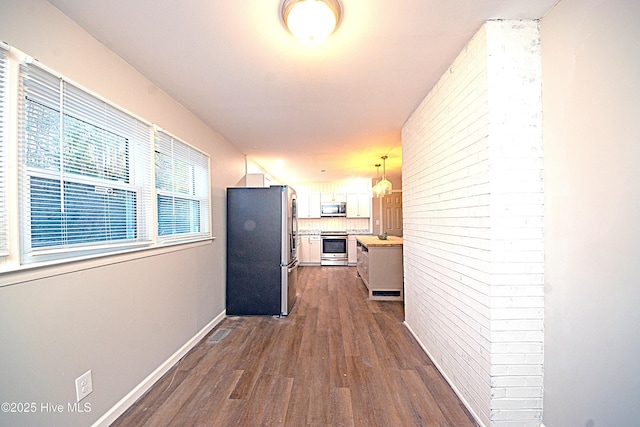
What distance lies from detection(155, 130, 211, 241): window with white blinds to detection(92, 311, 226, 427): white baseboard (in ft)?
3.47

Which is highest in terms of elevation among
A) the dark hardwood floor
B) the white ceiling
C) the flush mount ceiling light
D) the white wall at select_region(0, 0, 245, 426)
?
the white ceiling

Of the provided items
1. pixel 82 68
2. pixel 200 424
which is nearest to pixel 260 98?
pixel 82 68

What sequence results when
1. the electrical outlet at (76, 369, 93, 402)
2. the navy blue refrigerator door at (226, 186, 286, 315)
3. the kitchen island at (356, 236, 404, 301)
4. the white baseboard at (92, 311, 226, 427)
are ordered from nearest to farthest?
the electrical outlet at (76, 369, 93, 402)
the white baseboard at (92, 311, 226, 427)
the navy blue refrigerator door at (226, 186, 286, 315)
the kitchen island at (356, 236, 404, 301)

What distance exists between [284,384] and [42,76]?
2.46 m

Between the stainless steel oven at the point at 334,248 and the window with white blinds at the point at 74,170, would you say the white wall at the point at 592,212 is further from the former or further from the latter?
the stainless steel oven at the point at 334,248

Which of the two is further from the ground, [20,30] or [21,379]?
[20,30]

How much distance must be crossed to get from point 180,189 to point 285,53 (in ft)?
5.47

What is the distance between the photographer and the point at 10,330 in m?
1.21

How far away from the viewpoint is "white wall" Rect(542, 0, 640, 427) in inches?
43.3

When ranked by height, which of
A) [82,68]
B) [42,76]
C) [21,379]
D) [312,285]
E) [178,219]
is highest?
[82,68]

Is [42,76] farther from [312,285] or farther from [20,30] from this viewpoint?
[312,285]

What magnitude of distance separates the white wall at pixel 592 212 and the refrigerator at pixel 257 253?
9.31ft

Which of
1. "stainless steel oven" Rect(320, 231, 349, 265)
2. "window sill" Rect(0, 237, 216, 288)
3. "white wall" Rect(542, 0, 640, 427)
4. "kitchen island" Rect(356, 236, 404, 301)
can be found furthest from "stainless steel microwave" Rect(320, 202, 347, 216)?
"white wall" Rect(542, 0, 640, 427)

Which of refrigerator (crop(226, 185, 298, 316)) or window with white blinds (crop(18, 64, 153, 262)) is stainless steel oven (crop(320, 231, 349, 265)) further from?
window with white blinds (crop(18, 64, 153, 262))
